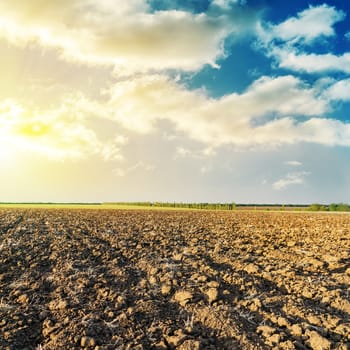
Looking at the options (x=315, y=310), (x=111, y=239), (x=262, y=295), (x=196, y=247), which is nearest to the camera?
(x=315, y=310)

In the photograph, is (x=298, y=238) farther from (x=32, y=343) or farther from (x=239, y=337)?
(x=32, y=343)

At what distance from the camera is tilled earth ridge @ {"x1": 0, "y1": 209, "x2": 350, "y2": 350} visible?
6.61 metres

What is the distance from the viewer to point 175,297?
27.1 feet

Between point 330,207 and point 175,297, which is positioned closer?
point 175,297

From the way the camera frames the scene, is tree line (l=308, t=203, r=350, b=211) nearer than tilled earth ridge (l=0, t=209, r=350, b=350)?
No

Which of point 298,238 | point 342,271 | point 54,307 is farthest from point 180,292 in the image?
point 298,238

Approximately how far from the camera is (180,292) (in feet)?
27.5

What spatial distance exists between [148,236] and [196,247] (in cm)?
367

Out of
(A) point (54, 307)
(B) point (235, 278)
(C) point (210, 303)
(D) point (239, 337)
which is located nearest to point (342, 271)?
(B) point (235, 278)

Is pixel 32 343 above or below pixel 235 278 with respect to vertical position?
below

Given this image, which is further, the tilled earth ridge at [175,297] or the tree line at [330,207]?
the tree line at [330,207]

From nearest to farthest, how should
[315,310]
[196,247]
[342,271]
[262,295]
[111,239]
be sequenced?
[315,310], [262,295], [342,271], [196,247], [111,239]

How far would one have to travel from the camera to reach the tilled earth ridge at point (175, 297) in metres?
6.61

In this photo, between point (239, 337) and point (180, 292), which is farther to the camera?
point (180, 292)
